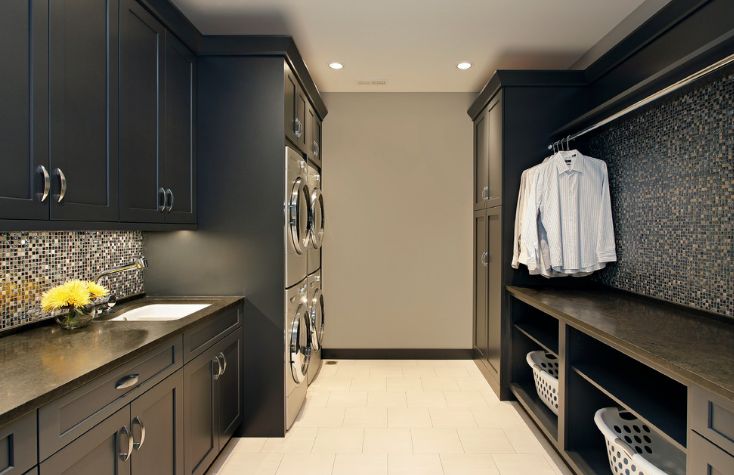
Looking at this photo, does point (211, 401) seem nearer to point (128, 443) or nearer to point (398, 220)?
point (128, 443)

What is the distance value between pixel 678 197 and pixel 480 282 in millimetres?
1817

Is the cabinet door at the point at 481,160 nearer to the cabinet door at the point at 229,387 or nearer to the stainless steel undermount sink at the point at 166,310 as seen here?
the cabinet door at the point at 229,387

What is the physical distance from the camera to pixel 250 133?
8.41 feet

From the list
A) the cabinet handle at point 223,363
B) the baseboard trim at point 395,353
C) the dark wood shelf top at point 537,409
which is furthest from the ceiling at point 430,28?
the baseboard trim at point 395,353

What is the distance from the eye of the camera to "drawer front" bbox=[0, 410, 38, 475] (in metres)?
0.95

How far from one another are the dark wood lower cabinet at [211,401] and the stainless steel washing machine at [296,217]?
21.4 inches

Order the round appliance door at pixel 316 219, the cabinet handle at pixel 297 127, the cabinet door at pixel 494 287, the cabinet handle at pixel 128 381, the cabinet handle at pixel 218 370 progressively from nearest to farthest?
1. the cabinet handle at pixel 128 381
2. the cabinet handle at pixel 218 370
3. the cabinet handle at pixel 297 127
4. the round appliance door at pixel 316 219
5. the cabinet door at pixel 494 287

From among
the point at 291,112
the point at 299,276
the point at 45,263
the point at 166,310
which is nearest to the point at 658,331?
the point at 299,276

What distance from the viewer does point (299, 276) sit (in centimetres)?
286

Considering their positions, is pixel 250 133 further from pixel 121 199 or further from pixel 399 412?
pixel 399 412

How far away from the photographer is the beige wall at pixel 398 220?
13.7 ft

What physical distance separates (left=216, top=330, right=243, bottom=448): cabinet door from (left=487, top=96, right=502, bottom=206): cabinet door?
2165 millimetres

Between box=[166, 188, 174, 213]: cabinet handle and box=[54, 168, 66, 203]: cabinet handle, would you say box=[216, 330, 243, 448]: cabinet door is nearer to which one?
box=[166, 188, 174, 213]: cabinet handle

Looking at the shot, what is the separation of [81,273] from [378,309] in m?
2.68
